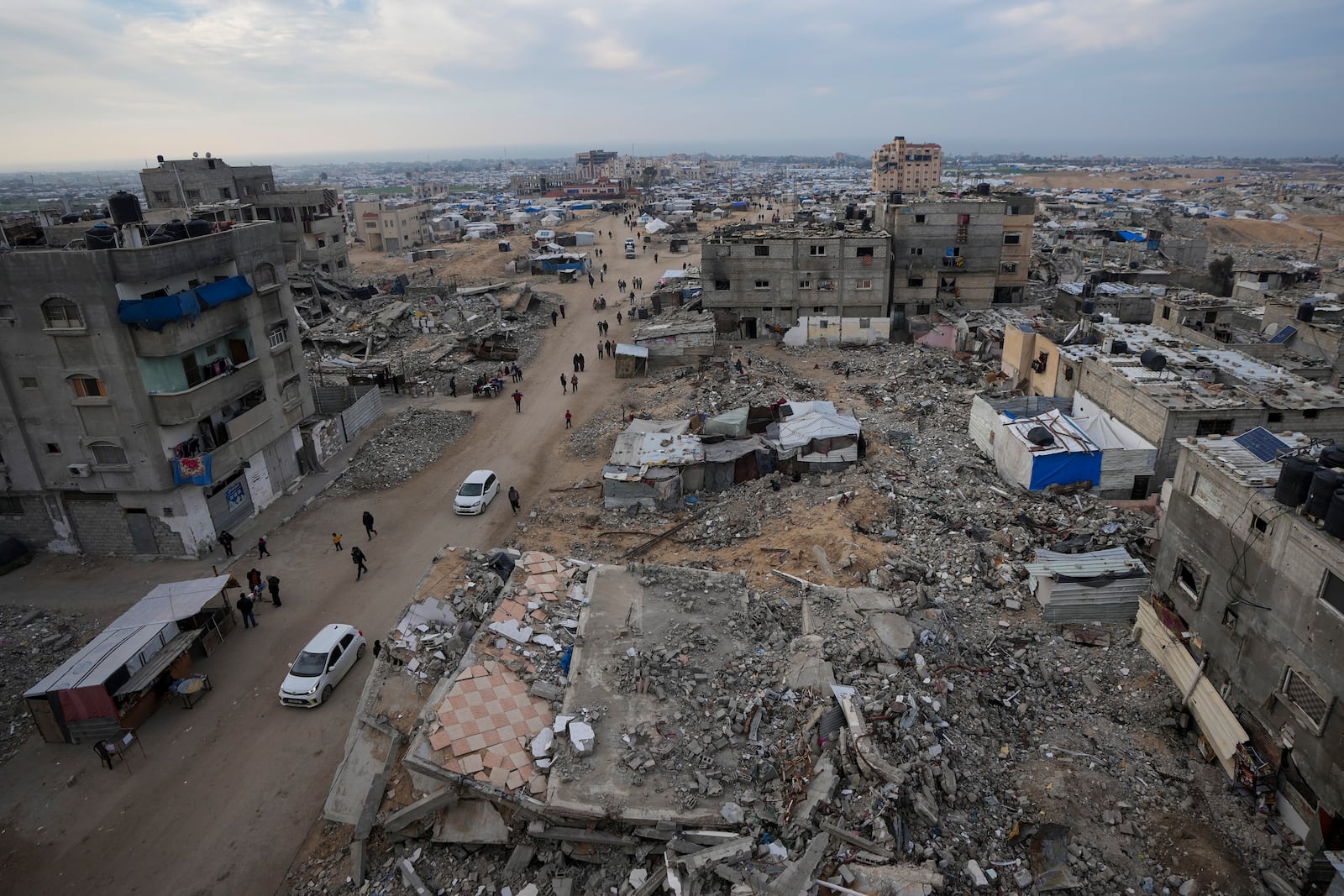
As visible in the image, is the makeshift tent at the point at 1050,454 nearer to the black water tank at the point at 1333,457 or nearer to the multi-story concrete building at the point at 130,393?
the black water tank at the point at 1333,457

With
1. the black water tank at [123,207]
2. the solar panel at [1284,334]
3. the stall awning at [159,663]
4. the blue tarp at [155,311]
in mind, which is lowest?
the stall awning at [159,663]

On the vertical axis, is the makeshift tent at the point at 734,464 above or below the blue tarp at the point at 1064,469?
below

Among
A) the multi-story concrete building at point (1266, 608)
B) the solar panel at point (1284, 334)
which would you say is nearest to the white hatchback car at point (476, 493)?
the multi-story concrete building at point (1266, 608)

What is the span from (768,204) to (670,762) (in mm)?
140398

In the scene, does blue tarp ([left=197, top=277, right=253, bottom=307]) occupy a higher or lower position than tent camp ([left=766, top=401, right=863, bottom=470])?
higher

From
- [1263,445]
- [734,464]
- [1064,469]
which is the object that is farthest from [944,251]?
[1263,445]

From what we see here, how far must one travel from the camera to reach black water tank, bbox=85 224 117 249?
→ 2009 centimetres

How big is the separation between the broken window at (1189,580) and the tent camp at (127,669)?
21.2 m

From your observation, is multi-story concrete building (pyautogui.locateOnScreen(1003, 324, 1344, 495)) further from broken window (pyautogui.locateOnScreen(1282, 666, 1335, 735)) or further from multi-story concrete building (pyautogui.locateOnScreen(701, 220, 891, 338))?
multi-story concrete building (pyautogui.locateOnScreen(701, 220, 891, 338))

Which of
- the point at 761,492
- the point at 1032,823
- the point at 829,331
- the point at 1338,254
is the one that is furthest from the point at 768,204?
the point at 1032,823

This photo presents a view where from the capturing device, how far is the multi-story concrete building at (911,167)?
147250 millimetres

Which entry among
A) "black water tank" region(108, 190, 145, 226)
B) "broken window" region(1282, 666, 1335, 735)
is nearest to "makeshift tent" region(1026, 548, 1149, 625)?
→ "broken window" region(1282, 666, 1335, 735)

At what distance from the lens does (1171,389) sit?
72.9 feet

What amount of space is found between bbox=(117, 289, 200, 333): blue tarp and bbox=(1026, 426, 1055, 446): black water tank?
24.7m
